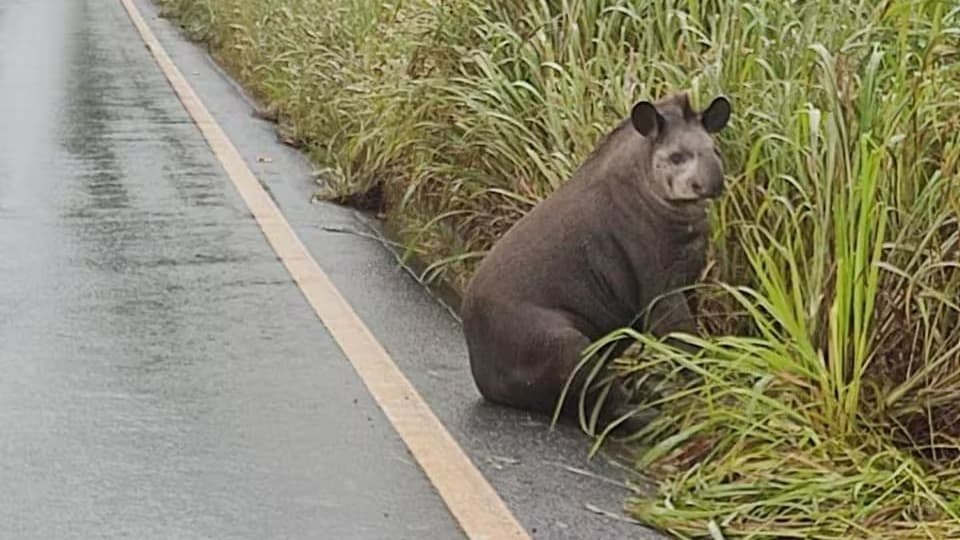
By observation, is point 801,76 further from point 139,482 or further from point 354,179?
point 354,179

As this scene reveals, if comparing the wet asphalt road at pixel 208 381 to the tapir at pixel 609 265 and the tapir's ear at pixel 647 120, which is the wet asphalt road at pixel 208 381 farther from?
the tapir's ear at pixel 647 120

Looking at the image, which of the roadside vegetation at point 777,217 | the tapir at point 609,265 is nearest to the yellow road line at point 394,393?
the tapir at point 609,265

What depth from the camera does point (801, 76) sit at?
6.70 meters

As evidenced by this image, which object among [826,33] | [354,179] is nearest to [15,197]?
[354,179]

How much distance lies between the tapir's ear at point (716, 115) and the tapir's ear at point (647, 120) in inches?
6.0

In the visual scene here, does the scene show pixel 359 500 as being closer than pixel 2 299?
Yes

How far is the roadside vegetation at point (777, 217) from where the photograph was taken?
5.05 metres

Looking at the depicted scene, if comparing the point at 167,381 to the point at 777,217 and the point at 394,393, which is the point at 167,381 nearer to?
the point at 394,393

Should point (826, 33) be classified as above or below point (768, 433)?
above

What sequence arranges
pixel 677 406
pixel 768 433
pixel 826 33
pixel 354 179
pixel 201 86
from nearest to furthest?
pixel 768 433 < pixel 677 406 < pixel 826 33 < pixel 354 179 < pixel 201 86

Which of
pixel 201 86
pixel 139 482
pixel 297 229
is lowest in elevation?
pixel 201 86

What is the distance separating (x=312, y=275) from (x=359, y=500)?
334 centimetres

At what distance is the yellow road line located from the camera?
16.9ft

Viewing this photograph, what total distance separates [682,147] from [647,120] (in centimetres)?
15
